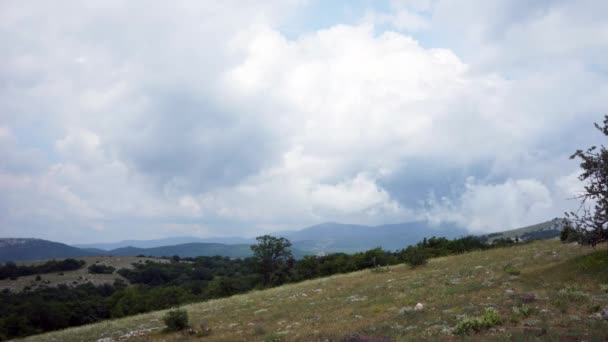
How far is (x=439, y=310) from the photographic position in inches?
647

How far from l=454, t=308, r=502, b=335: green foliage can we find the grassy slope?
0.97ft

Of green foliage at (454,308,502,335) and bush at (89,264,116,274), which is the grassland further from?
green foliage at (454,308,502,335)

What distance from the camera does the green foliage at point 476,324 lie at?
12680mm

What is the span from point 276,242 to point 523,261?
6217 centimetres

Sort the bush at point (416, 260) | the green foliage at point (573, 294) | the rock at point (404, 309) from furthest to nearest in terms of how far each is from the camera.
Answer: the bush at point (416, 260), the rock at point (404, 309), the green foliage at point (573, 294)

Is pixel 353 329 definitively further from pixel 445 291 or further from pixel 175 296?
pixel 175 296

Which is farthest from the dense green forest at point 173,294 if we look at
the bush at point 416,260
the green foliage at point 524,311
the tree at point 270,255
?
the green foliage at point 524,311

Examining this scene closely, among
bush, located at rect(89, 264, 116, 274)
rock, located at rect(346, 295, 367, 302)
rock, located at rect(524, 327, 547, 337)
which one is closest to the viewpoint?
rock, located at rect(524, 327, 547, 337)

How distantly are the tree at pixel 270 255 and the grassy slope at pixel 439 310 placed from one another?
56235mm

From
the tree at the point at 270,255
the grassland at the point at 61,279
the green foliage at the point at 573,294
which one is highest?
the green foliage at the point at 573,294

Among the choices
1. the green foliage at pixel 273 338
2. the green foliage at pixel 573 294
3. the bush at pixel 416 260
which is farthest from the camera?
the bush at pixel 416 260

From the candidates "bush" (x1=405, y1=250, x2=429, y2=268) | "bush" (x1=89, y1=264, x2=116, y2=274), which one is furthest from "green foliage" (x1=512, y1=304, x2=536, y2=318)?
"bush" (x1=89, y1=264, x2=116, y2=274)

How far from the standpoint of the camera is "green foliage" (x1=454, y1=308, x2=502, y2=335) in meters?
12.7

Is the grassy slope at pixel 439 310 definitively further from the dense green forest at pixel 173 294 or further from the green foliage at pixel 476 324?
the dense green forest at pixel 173 294
